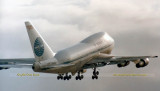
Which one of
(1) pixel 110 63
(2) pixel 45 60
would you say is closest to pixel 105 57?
(1) pixel 110 63

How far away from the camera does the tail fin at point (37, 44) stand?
3979 inches

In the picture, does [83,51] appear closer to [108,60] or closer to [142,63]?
[108,60]

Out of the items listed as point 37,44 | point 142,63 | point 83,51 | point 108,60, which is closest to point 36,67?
point 37,44

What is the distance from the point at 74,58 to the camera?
106 metres

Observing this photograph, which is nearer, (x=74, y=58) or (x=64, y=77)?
(x=74, y=58)

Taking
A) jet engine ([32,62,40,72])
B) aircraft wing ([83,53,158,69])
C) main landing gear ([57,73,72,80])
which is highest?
aircraft wing ([83,53,158,69])

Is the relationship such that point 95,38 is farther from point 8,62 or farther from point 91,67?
point 8,62

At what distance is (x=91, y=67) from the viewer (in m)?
115

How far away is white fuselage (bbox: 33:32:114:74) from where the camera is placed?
104 m

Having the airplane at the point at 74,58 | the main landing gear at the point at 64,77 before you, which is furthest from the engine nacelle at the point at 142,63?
the main landing gear at the point at 64,77

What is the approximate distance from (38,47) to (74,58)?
7856 mm

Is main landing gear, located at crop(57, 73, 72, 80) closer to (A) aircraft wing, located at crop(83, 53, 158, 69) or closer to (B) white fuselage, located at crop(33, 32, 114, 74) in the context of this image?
(B) white fuselage, located at crop(33, 32, 114, 74)

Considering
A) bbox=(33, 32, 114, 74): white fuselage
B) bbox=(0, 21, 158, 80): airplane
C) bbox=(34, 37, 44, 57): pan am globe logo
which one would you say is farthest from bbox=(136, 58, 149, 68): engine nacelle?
bbox=(34, 37, 44, 57): pan am globe logo

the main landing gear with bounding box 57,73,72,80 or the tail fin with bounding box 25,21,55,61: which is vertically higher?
the tail fin with bounding box 25,21,55,61
